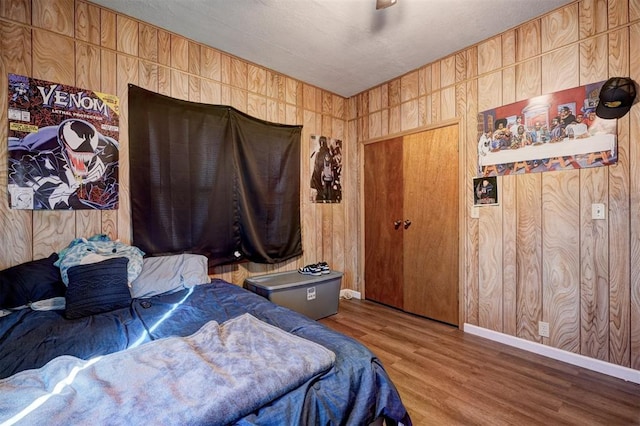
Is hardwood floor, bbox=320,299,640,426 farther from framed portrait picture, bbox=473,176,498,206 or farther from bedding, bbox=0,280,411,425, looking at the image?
framed portrait picture, bbox=473,176,498,206

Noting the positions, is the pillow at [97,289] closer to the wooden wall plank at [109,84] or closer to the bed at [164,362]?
the bed at [164,362]

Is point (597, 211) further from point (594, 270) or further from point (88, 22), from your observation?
point (88, 22)

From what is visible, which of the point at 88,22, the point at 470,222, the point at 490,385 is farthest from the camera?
the point at 470,222

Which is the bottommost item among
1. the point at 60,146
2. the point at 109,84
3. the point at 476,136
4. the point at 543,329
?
the point at 543,329

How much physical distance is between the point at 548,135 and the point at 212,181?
2785 mm

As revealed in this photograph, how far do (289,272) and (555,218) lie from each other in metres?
2.45

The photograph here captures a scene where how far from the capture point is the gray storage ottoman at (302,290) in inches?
104

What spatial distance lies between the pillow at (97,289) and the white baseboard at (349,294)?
8.26ft

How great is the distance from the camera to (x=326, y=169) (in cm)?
357

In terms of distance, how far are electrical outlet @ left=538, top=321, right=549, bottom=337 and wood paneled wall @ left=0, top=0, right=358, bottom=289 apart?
90.7 inches

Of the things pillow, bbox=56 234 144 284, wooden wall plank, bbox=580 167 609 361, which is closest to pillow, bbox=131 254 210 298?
pillow, bbox=56 234 144 284

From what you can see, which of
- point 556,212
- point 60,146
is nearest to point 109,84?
point 60,146

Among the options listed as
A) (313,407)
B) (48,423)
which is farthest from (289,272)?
(48,423)

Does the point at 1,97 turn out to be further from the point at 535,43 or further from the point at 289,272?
the point at 535,43
